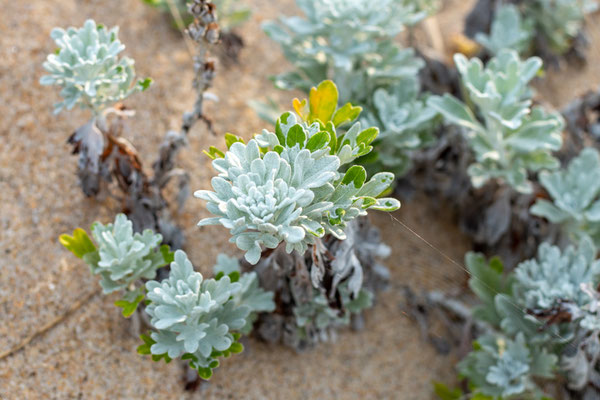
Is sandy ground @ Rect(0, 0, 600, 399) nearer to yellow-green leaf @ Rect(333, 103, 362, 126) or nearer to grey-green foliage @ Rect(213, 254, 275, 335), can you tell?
grey-green foliage @ Rect(213, 254, 275, 335)

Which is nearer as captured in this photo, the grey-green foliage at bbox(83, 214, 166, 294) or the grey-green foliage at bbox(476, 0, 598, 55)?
the grey-green foliage at bbox(83, 214, 166, 294)

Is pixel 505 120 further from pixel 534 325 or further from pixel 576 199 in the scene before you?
pixel 534 325

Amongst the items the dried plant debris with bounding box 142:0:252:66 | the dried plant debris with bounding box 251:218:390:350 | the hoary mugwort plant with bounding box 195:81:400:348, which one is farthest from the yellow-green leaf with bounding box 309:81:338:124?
the dried plant debris with bounding box 142:0:252:66

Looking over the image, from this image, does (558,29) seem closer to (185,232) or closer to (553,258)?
(553,258)

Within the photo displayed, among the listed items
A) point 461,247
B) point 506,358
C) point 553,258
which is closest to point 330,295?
point 506,358

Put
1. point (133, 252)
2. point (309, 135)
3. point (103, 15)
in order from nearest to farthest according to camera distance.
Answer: point (309, 135) → point (133, 252) → point (103, 15)

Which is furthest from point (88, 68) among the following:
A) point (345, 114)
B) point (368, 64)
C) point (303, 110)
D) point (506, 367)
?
point (506, 367)

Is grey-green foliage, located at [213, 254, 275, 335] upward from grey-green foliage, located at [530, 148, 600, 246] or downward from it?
downward
